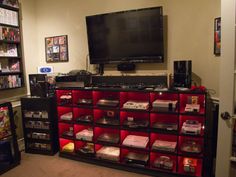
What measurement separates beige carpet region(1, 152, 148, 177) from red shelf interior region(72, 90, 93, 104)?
0.88 meters

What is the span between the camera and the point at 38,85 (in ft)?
10.00

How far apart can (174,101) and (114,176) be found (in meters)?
1.17

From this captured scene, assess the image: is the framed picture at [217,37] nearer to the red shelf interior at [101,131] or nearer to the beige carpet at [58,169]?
the red shelf interior at [101,131]

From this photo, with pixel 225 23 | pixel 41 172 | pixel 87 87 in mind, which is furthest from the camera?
pixel 87 87

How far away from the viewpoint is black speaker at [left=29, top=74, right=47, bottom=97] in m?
3.03

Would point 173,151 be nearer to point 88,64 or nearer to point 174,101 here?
point 174,101

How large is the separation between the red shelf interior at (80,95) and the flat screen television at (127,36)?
1.58 feet

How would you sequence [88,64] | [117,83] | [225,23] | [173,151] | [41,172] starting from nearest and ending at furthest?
[225,23] < [173,151] < [41,172] < [117,83] < [88,64]

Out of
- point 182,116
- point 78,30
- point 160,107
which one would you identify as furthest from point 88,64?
point 182,116

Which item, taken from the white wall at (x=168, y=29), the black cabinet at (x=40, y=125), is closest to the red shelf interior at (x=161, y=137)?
the white wall at (x=168, y=29)

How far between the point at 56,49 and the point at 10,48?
0.71 meters

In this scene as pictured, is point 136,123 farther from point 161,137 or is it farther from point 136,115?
point 161,137

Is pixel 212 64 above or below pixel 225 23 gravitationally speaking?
below

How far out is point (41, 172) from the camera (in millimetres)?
2584
